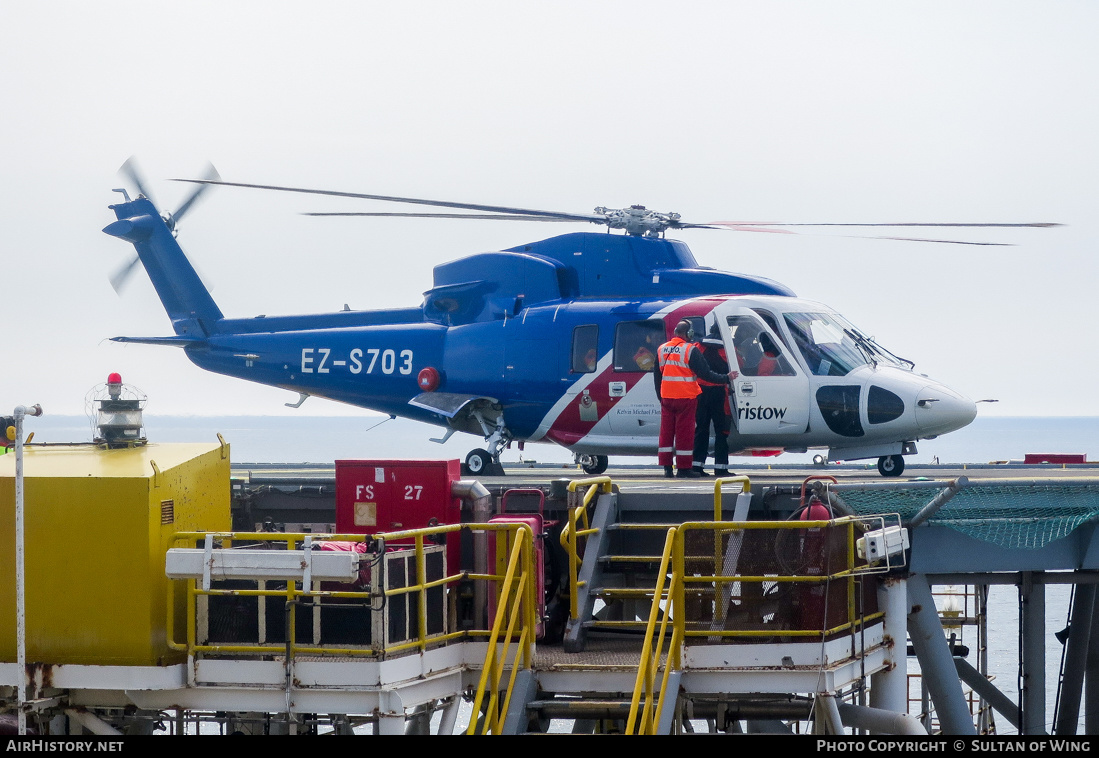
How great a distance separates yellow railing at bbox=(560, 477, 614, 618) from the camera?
9812 millimetres

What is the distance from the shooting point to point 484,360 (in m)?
18.0

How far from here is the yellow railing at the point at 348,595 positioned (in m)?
8.40

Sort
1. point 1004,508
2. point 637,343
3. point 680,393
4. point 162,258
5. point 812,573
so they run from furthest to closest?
point 162,258
point 637,343
point 680,393
point 1004,508
point 812,573

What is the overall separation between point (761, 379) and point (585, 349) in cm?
260

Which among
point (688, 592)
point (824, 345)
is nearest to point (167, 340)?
point (824, 345)

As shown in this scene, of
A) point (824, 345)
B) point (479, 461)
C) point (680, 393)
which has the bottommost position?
point (479, 461)

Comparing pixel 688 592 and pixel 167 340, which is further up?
pixel 167 340

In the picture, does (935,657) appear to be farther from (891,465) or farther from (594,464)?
(594,464)

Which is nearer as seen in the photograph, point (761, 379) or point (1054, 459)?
point (761, 379)

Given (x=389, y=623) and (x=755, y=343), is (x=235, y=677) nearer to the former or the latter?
(x=389, y=623)

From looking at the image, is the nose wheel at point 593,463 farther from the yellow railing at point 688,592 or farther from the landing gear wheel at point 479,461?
the yellow railing at point 688,592

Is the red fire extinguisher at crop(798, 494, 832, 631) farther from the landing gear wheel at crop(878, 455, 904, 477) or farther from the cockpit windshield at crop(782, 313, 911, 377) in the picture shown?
the landing gear wheel at crop(878, 455, 904, 477)

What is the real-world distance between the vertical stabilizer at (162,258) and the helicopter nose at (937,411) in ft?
42.9

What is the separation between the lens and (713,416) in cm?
1488
